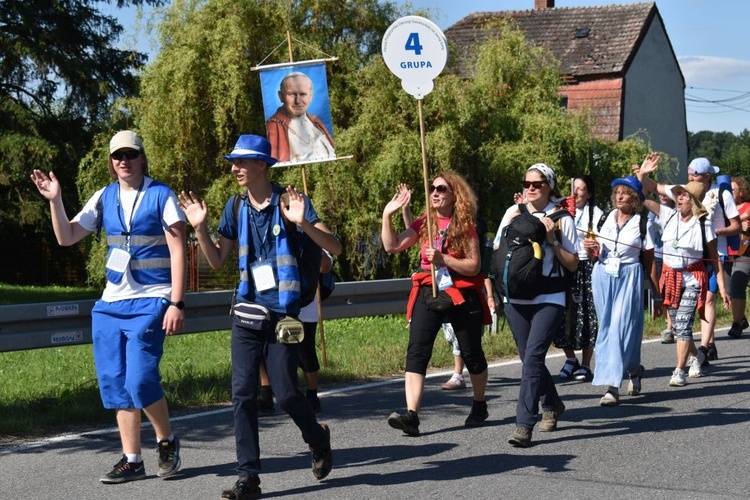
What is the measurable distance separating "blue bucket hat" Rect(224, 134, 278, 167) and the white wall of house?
30231 mm

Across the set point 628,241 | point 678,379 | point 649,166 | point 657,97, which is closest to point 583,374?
point 678,379

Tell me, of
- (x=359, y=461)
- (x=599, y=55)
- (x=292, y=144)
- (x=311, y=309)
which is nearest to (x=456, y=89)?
(x=292, y=144)

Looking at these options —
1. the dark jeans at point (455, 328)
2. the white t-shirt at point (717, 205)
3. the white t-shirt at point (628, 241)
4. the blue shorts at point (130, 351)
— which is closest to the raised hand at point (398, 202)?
the dark jeans at point (455, 328)

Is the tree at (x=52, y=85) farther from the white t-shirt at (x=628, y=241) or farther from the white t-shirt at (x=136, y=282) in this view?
the white t-shirt at (x=136, y=282)

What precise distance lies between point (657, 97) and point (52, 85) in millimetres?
19335

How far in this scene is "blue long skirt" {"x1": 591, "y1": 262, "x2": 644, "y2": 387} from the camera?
28.6 ft

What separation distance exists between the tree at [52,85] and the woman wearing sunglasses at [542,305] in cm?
2503

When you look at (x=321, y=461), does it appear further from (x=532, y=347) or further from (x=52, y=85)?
(x=52, y=85)

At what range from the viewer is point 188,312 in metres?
10.2

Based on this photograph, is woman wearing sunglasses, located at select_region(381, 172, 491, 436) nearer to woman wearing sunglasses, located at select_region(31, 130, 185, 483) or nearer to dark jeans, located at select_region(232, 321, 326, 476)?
dark jeans, located at select_region(232, 321, 326, 476)

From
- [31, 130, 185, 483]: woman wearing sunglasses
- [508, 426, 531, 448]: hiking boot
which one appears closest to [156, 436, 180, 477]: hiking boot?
[31, 130, 185, 483]: woman wearing sunglasses

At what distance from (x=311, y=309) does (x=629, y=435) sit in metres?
2.47

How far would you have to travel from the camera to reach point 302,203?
584 cm

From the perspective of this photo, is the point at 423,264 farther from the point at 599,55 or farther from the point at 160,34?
the point at 599,55
